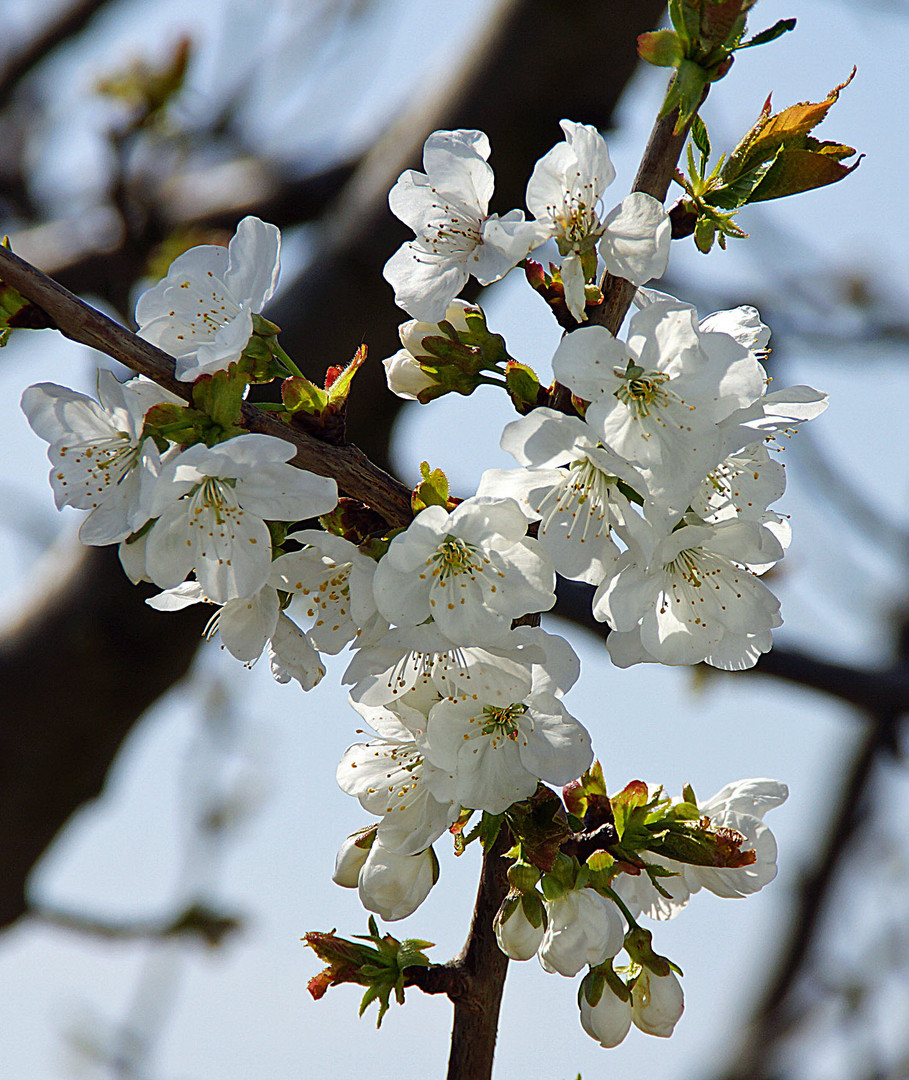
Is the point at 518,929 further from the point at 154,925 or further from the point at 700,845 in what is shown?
the point at 154,925

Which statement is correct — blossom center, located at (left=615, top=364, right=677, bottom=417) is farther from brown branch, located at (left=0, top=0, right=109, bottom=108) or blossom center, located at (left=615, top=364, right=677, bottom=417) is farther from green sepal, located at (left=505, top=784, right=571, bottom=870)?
brown branch, located at (left=0, top=0, right=109, bottom=108)

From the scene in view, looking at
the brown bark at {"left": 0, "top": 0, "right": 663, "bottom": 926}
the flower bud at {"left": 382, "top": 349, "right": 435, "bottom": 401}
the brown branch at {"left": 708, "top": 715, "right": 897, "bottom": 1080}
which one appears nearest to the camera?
the flower bud at {"left": 382, "top": 349, "right": 435, "bottom": 401}

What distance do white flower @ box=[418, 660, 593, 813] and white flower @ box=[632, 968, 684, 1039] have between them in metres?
0.30

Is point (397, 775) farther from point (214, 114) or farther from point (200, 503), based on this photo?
point (214, 114)

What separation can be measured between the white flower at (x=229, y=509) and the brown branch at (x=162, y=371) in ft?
0.13

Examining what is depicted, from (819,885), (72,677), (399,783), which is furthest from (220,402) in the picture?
(819,885)

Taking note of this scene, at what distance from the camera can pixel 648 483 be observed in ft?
2.36

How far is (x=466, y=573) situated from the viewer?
0.76 meters

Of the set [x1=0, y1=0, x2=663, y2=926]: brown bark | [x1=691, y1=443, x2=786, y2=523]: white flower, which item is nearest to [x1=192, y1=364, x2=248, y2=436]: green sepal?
[x1=691, y1=443, x2=786, y2=523]: white flower

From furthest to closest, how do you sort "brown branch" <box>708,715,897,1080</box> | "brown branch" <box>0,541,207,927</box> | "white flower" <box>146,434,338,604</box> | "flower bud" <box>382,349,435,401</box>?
1. "brown branch" <box>708,715,897,1080</box>
2. "brown branch" <box>0,541,207,927</box>
3. "flower bud" <box>382,349,435,401</box>
4. "white flower" <box>146,434,338,604</box>

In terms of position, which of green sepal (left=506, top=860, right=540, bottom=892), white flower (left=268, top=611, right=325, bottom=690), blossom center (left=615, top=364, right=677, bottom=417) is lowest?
green sepal (left=506, top=860, right=540, bottom=892)

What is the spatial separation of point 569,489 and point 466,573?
11cm

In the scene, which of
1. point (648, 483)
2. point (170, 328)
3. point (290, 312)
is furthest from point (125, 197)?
point (648, 483)

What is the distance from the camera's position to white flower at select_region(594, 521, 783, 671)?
0.80 metres
